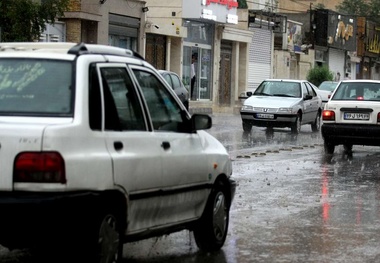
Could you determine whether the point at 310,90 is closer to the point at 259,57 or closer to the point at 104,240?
the point at 104,240

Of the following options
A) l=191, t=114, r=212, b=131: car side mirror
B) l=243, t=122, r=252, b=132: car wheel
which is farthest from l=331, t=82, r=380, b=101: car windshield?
l=191, t=114, r=212, b=131: car side mirror

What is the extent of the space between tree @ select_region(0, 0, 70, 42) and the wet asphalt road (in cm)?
646

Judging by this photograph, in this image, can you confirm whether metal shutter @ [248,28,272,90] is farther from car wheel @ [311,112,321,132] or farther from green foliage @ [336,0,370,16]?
green foliage @ [336,0,370,16]

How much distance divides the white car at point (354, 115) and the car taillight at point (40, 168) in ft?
48.1

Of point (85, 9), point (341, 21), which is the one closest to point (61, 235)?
point (85, 9)

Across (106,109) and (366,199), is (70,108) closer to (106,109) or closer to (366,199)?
(106,109)

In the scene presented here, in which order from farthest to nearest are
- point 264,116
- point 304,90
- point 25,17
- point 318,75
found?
1. point 318,75
2. point 304,90
3. point 264,116
4. point 25,17

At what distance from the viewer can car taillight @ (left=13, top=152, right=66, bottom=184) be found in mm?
6680

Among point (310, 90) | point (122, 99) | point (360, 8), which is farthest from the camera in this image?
point (360, 8)

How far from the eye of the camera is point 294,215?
11.9 meters

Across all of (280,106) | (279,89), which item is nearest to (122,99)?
(280,106)

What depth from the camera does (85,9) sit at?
37531 millimetres

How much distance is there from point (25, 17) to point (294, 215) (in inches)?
570

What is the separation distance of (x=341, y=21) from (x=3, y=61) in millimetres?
66343
